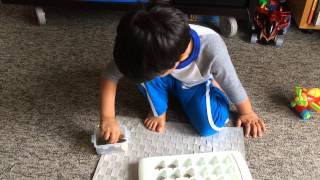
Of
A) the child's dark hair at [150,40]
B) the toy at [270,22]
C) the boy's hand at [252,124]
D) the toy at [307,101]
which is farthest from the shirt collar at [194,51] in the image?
the toy at [270,22]

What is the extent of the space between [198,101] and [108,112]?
22 centimetres

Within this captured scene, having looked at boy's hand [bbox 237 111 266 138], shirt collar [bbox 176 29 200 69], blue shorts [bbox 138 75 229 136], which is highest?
shirt collar [bbox 176 29 200 69]

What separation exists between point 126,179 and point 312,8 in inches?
32.3

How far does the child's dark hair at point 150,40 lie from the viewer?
2.05ft

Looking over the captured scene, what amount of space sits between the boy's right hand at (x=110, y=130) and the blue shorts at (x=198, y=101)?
116 millimetres

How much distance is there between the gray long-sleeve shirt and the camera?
803 millimetres

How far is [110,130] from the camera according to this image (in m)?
0.85

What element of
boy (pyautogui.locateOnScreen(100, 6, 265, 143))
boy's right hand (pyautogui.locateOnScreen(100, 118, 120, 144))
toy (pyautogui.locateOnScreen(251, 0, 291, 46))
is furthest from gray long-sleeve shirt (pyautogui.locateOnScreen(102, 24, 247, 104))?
toy (pyautogui.locateOnScreen(251, 0, 291, 46))

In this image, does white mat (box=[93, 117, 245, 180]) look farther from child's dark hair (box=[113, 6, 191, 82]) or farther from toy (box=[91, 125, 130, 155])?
child's dark hair (box=[113, 6, 191, 82])

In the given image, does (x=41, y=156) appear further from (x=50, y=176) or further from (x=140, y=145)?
(x=140, y=145)

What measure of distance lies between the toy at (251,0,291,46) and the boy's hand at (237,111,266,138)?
377 millimetres

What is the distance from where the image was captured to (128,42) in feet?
2.07

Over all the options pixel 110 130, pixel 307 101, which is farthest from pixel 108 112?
pixel 307 101

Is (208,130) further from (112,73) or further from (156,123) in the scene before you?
(112,73)
